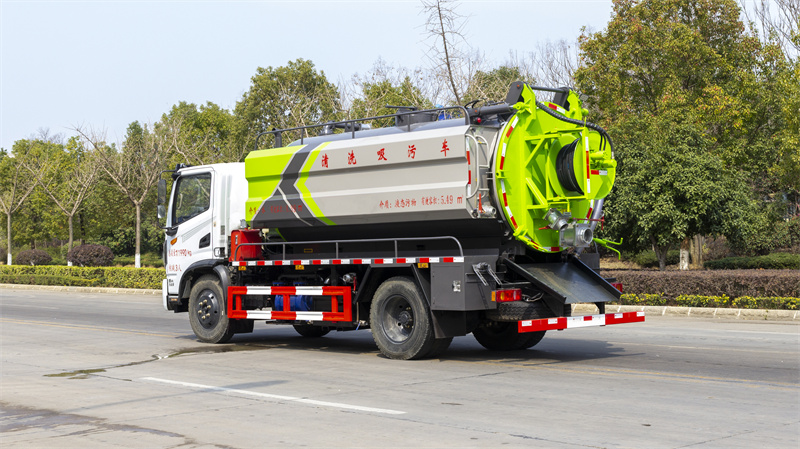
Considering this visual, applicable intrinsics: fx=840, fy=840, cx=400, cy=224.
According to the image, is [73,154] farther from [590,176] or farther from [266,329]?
[590,176]

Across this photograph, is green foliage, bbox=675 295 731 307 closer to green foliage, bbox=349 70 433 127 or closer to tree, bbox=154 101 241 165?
green foliage, bbox=349 70 433 127

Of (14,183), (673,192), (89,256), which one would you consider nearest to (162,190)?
(673,192)

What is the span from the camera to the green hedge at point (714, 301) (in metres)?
17.8

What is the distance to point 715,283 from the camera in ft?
61.5

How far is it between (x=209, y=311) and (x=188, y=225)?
1.56 m

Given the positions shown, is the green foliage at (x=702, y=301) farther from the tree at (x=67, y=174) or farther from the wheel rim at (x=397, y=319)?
the tree at (x=67, y=174)

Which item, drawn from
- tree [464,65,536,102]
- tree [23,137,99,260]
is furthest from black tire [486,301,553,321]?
tree [23,137,99,260]

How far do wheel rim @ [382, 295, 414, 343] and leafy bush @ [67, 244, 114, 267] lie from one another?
31125 mm

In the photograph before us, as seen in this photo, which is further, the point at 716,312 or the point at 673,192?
the point at 673,192

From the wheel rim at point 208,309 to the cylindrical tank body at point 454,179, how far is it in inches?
99.7

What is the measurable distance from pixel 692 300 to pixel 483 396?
11955 millimetres

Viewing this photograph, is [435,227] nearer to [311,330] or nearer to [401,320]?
[401,320]

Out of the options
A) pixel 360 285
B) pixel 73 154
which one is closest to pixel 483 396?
pixel 360 285

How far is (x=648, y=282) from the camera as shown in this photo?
19766 mm
